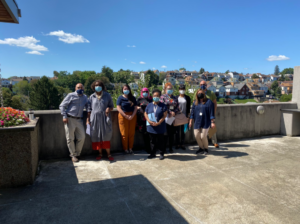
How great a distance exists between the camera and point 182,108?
5.60 metres

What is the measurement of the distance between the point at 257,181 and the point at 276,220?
1.18m

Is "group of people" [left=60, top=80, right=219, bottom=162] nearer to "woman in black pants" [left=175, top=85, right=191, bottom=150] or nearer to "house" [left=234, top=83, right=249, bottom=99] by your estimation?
"woman in black pants" [left=175, top=85, right=191, bottom=150]

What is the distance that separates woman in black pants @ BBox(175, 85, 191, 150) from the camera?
221 inches

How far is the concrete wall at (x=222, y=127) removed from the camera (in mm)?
4891

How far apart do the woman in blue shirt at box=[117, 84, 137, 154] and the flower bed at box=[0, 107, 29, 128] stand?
6.49 ft

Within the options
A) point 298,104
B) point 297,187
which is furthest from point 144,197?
point 298,104

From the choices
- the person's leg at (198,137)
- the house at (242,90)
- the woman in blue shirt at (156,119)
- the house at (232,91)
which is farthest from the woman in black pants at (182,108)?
the house at (242,90)

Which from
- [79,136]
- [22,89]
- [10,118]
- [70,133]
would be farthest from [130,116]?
[22,89]

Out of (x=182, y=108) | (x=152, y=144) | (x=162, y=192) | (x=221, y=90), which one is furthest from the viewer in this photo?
(x=221, y=90)

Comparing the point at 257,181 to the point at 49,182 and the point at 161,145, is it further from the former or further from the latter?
the point at 49,182

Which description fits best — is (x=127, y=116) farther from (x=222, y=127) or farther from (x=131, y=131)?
(x=222, y=127)

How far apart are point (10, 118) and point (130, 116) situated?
2348 millimetres

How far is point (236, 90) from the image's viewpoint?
140750 mm

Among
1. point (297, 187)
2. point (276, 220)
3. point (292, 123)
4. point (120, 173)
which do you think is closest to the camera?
point (276, 220)
